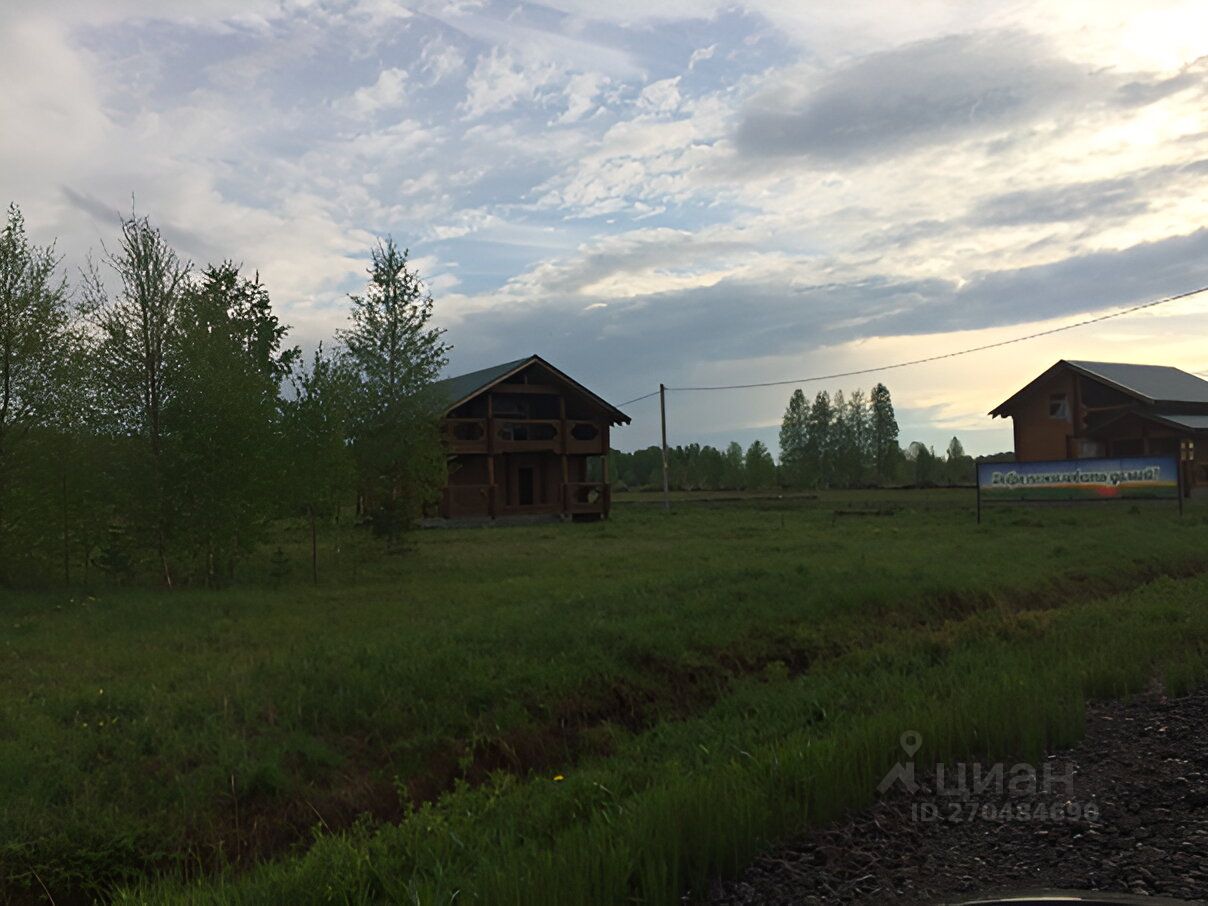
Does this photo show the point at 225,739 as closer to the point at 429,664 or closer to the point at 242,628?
the point at 429,664

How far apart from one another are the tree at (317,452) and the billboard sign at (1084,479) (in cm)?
2147

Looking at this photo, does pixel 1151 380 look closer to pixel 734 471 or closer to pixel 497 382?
pixel 497 382

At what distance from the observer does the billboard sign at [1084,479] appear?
1123 inches

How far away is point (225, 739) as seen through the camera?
26.2 ft

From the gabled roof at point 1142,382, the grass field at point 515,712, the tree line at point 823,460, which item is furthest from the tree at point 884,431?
the grass field at point 515,712

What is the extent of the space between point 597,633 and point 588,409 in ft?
104

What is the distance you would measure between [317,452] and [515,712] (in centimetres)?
1131

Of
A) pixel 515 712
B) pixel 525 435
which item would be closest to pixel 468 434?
pixel 525 435

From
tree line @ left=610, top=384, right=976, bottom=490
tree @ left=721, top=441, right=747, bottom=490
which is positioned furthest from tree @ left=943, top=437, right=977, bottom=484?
tree @ left=721, top=441, right=747, bottom=490

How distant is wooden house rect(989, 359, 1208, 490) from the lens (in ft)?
132

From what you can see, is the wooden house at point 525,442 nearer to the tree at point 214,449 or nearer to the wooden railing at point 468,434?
the wooden railing at point 468,434

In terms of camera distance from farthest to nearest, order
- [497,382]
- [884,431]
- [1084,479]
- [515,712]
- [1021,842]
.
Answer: [884,431], [497,382], [1084,479], [515,712], [1021,842]

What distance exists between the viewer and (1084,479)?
30.0m

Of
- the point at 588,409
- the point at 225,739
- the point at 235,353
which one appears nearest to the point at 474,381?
the point at 588,409
